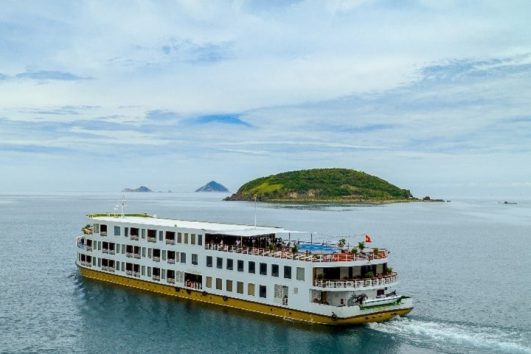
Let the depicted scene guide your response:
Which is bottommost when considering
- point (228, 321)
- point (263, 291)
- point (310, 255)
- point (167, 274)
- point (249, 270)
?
point (228, 321)

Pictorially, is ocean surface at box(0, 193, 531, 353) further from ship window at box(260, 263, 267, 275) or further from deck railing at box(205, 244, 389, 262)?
deck railing at box(205, 244, 389, 262)

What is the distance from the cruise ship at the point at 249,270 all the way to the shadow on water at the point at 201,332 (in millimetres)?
1452

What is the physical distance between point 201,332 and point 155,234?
1833 centimetres

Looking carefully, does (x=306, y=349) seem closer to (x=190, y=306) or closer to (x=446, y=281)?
(x=190, y=306)

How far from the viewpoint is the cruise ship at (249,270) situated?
52.3 meters

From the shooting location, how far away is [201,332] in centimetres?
5134

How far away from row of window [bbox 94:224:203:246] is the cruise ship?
113 millimetres

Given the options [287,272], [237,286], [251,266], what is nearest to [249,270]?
[251,266]

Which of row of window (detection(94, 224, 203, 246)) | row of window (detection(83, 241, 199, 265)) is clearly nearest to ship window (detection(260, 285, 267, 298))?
row of window (detection(83, 241, 199, 265))

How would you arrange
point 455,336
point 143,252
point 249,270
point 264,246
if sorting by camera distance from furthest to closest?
1. point 143,252
2. point 264,246
3. point 249,270
4. point 455,336

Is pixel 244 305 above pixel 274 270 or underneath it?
underneath

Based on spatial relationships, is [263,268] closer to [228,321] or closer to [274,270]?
[274,270]

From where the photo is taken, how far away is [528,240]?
5482 inches

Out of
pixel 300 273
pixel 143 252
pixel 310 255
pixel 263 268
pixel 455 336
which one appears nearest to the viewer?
pixel 455 336
